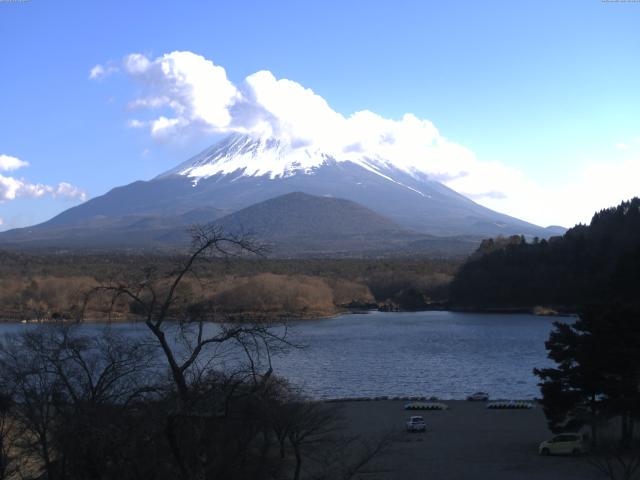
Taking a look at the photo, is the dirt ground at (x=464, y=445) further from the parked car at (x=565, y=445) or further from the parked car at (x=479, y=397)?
the parked car at (x=479, y=397)

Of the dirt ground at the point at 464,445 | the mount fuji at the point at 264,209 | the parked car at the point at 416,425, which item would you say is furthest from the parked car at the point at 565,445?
the mount fuji at the point at 264,209

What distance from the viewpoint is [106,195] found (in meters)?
185

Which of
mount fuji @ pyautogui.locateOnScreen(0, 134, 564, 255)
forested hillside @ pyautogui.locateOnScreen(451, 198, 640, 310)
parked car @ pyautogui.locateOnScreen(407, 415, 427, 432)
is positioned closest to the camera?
parked car @ pyautogui.locateOnScreen(407, 415, 427, 432)

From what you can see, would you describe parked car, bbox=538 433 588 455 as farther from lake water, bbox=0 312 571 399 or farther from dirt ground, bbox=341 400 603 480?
lake water, bbox=0 312 571 399

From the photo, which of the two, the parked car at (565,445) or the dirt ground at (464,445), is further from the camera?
the parked car at (565,445)

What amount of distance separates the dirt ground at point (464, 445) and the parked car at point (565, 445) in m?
0.18

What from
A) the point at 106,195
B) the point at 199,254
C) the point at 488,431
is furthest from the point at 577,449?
the point at 106,195

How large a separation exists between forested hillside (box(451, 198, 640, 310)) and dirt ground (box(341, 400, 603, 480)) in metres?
31.4

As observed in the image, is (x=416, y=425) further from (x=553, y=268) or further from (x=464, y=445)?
(x=553, y=268)

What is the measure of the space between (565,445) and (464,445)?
2.14 meters

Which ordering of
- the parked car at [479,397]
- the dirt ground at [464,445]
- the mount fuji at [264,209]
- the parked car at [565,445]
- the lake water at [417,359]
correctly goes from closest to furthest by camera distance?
the dirt ground at [464,445], the parked car at [565,445], the parked car at [479,397], the lake water at [417,359], the mount fuji at [264,209]

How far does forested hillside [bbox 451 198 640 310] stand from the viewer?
5159cm

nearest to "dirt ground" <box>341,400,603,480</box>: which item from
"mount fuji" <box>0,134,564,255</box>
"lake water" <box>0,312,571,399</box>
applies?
"lake water" <box>0,312,571,399</box>

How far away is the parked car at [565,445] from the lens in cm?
1323
